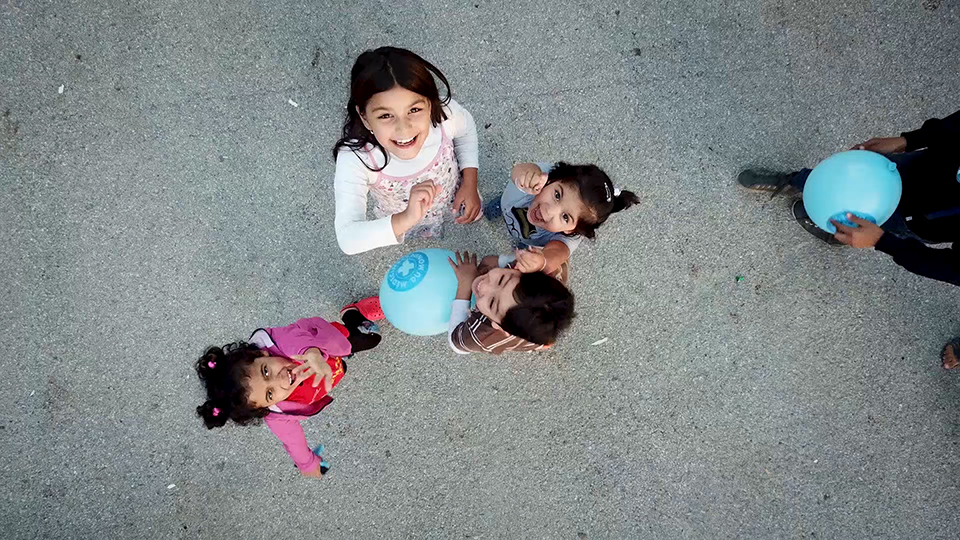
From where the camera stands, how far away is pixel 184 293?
2459 mm

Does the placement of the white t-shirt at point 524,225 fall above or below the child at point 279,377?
above

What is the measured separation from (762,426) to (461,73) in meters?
2.11

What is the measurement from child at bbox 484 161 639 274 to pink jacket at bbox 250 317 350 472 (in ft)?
2.62

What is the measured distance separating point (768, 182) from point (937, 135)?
0.61 metres

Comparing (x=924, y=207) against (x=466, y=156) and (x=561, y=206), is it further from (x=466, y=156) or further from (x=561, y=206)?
(x=466, y=156)

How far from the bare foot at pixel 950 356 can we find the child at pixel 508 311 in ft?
5.99

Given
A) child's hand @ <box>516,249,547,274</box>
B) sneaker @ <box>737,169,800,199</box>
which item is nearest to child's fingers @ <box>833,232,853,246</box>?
sneaker @ <box>737,169,800,199</box>

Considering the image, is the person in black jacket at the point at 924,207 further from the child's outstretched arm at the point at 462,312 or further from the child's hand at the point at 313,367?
the child's hand at the point at 313,367

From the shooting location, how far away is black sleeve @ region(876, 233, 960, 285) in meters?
1.70

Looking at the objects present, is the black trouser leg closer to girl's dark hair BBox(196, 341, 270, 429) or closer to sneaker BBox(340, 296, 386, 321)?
sneaker BBox(340, 296, 386, 321)

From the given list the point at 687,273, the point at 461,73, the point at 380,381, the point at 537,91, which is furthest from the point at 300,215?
the point at 687,273

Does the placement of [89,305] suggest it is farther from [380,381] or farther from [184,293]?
[380,381]

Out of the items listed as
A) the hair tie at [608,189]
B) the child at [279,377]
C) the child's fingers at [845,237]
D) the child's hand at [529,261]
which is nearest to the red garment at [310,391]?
the child at [279,377]

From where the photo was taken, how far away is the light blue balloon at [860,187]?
176 centimetres
